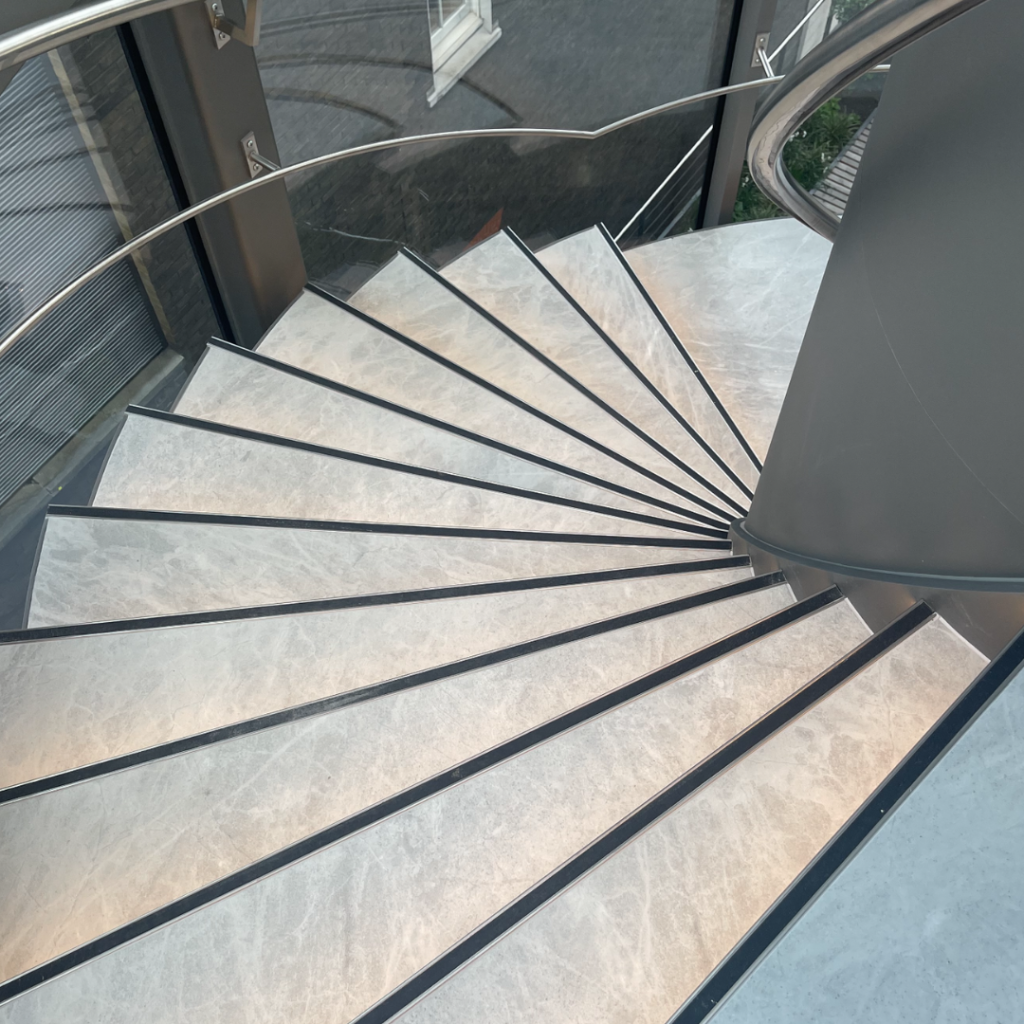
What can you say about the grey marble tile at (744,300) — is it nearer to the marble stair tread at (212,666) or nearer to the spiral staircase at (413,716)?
the spiral staircase at (413,716)

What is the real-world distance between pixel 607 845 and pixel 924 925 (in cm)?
65

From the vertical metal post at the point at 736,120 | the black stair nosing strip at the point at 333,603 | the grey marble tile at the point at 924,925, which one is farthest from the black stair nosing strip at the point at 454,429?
the vertical metal post at the point at 736,120

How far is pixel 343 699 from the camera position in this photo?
222cm

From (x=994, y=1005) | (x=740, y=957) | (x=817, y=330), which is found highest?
(x=817, y=330)

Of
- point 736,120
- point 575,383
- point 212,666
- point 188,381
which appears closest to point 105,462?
point 188,381

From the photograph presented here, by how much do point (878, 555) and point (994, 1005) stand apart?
1305 mm

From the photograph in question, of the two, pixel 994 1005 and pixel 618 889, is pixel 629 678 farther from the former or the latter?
pixel 994 1005

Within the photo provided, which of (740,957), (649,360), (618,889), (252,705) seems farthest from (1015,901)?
(649,360)

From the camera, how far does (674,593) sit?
110 inches

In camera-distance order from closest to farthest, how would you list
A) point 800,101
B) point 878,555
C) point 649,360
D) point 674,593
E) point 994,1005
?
point 994,1005, point 800,101, point 878,555, point 674,593, point 649,360

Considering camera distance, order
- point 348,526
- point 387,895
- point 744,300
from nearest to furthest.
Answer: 1. point 387,895
2. point 348,526
3. point 744,300

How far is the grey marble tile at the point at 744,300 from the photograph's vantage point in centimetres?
413

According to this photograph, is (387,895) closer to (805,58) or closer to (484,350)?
(805,58)

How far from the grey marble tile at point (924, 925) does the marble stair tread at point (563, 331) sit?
2.44 m
